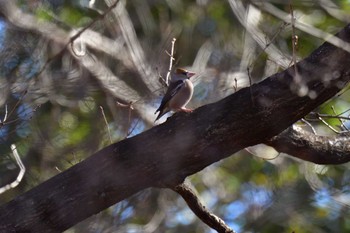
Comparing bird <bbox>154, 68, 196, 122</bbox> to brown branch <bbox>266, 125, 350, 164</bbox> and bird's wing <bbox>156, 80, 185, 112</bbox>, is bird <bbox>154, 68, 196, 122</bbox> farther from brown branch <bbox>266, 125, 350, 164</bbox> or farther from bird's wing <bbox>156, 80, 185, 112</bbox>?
brown branch <bbox>266, 125, 350, 164</bbox>

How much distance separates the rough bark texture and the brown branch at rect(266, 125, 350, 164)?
241mm

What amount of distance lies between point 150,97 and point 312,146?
6.67ft

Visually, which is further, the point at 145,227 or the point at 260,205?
the point at 260,205

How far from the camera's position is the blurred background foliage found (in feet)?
18.1

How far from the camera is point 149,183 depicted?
3064 mm

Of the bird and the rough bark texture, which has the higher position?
the rough bark texture

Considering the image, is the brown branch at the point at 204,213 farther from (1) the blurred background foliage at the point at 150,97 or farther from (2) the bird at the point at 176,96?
(1) the blurred background foliage at the point at 150,97

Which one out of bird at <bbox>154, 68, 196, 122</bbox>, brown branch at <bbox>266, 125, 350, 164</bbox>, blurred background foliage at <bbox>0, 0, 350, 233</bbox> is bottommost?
blurred background foliage at <bbox>0, 0, 350, 233</bbox>

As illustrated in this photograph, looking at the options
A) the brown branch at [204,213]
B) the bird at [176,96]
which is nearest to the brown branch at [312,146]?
the brown branch at [204,213]

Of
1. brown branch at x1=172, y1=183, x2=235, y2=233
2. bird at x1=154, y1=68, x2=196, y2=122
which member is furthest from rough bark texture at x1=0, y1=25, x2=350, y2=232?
bird at x1=154, y1=68, x2=196, y2=122

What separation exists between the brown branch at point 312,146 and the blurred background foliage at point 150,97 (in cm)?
177

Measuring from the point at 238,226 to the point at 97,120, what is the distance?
1.64m

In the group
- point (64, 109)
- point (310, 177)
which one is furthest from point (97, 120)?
point (310, 177)

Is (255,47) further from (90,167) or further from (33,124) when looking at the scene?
(90,167)
